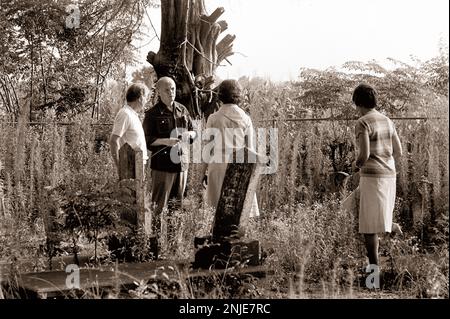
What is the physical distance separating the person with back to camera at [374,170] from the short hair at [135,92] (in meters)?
2.37

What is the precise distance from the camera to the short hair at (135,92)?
737cm

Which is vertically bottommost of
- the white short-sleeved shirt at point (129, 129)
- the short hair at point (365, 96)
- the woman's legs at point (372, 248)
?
the woman's legs at point (372, 248)

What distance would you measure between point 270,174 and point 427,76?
498cm

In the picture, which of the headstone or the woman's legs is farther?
the headstone

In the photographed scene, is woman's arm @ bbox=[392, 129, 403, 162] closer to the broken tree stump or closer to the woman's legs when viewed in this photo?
the woman's legs

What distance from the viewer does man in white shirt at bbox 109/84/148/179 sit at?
23.8 feet

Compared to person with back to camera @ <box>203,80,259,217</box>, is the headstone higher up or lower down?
lower down

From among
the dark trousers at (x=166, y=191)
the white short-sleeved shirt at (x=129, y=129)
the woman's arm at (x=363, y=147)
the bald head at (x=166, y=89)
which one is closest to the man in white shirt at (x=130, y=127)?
the white short-sleeved shirt at (x=129, y=129)

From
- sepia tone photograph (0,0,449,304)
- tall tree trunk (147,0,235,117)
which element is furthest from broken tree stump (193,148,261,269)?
→ tall tree trunk (147,0,235,117)

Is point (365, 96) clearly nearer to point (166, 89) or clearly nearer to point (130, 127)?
point (166, 89)

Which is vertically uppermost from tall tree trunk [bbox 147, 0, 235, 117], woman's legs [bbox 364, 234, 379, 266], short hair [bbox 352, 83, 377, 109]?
tall tree trunk [bbox 147, 0, 235, 117]

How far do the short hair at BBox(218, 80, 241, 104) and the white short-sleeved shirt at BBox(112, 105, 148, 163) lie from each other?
0.99 metres

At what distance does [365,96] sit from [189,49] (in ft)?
15.4

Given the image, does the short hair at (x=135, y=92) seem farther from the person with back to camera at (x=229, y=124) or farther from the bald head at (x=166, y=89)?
the person with back to camera at (x=229, y=124)
